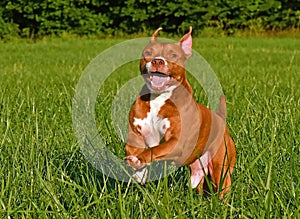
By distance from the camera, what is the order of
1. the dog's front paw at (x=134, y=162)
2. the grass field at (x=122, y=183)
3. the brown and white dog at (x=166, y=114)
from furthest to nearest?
the grass field at (x=122, y=183), the brown and white dog at (x=166, y=114), the dog's front paw at (x=134, y=162)

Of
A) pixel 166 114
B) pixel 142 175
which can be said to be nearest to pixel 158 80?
pixel 166 114

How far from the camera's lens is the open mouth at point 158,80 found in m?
1.96

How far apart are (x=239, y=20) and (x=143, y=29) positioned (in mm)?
3122

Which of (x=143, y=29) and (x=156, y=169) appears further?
(x=143, y=29)

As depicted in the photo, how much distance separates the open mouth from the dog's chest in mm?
29

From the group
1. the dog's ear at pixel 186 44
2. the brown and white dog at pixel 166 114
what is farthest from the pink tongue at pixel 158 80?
the dog's ear at pixel 186 44

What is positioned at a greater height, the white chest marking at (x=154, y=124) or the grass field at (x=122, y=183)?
the white chest marking at (x=154, y=124)

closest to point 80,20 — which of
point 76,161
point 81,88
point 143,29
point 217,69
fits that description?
point 143,29

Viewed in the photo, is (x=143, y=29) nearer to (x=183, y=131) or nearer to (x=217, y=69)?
(x=217, y=69)

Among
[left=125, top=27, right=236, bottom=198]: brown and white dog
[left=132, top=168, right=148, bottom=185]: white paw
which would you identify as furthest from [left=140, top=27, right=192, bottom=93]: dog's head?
[left=132, top=168, right=148, bottom=185]: white paw

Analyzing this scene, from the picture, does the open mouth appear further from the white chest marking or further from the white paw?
the white paw

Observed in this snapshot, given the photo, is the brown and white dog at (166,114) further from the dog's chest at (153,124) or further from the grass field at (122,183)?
the grass field at (122,183)

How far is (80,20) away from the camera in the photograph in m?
21.2

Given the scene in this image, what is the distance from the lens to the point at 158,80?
1.97 meters
